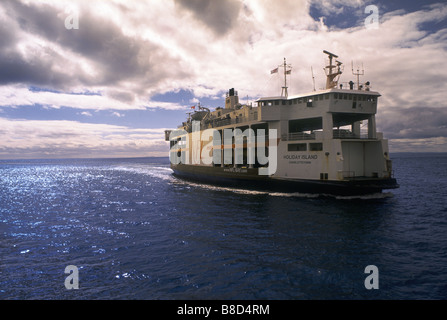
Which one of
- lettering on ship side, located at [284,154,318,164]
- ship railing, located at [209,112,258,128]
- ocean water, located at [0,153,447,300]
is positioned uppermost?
ship railing, located at [209,112,258,128]

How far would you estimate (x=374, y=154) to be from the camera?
26.0 meters

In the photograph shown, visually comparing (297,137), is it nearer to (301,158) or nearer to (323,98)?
(301,158)

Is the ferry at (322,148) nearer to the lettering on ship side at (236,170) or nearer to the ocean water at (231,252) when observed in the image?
the lettering on ship side at (236,170)

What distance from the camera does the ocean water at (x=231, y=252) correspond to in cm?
814

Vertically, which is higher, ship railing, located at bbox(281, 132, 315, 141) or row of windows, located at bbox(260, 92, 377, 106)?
row of windows, located at bbox(260, 92, 377, 106)

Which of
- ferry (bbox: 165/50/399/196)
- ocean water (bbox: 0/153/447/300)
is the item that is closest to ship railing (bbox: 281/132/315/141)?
ferry (bbox: 165/50/399/196)

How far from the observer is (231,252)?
36.9 ft

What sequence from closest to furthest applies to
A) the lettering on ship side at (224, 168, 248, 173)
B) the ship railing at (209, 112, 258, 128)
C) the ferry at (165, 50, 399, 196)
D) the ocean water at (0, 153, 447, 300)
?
the ocean water at (0, 153, 447, 300), the ferry at (165, 50, 399, 196), the lettering on ship side at (224, 168, 248, 173), the ship railing at (209, 112, 258, 128)

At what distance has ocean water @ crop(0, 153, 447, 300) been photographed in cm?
814

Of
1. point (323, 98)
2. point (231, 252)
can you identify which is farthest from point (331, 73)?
point (231, 252)

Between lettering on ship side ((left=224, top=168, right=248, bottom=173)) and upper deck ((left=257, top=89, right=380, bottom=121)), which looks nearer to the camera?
upper deck ((left=257, top=89, right=380, bottom=121))

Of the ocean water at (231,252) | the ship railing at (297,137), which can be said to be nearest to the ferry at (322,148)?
the ship railing at (297,137)

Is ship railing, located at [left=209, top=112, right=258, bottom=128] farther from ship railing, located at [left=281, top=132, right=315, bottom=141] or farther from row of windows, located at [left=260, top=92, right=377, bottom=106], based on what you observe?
ship railing, located at [left=281, top=132, right=315, bottom=141]
